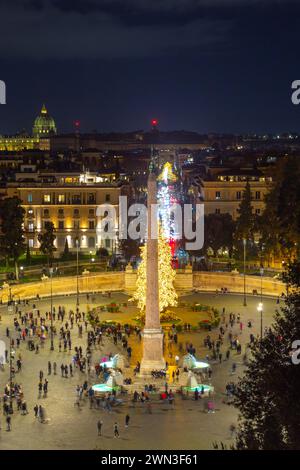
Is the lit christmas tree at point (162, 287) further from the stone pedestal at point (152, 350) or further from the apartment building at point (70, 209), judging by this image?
the apartment building at point (70, 209)

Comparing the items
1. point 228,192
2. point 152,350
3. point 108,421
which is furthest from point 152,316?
point 228,192

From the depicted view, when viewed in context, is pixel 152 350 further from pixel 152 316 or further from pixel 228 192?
pixel 228 192

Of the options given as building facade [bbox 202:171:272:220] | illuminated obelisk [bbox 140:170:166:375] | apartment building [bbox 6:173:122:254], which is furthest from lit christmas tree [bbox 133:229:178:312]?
building facade [bbox 202:171:272:220]

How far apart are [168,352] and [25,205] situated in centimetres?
3734

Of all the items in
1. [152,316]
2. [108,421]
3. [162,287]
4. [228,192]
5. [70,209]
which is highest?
[228,192]

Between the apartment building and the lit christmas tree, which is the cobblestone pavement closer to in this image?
the lit christmas tree

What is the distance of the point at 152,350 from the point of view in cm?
4072

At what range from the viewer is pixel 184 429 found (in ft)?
109

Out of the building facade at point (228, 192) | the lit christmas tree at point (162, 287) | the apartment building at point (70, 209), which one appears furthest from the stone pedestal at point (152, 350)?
the building facade at point (228, 192)

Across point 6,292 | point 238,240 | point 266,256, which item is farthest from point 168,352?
point 238,240

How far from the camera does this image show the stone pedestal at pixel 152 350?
40594 millimetres

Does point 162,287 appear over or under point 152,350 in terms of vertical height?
over

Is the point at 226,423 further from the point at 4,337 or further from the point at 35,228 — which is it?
the point at 35,228
